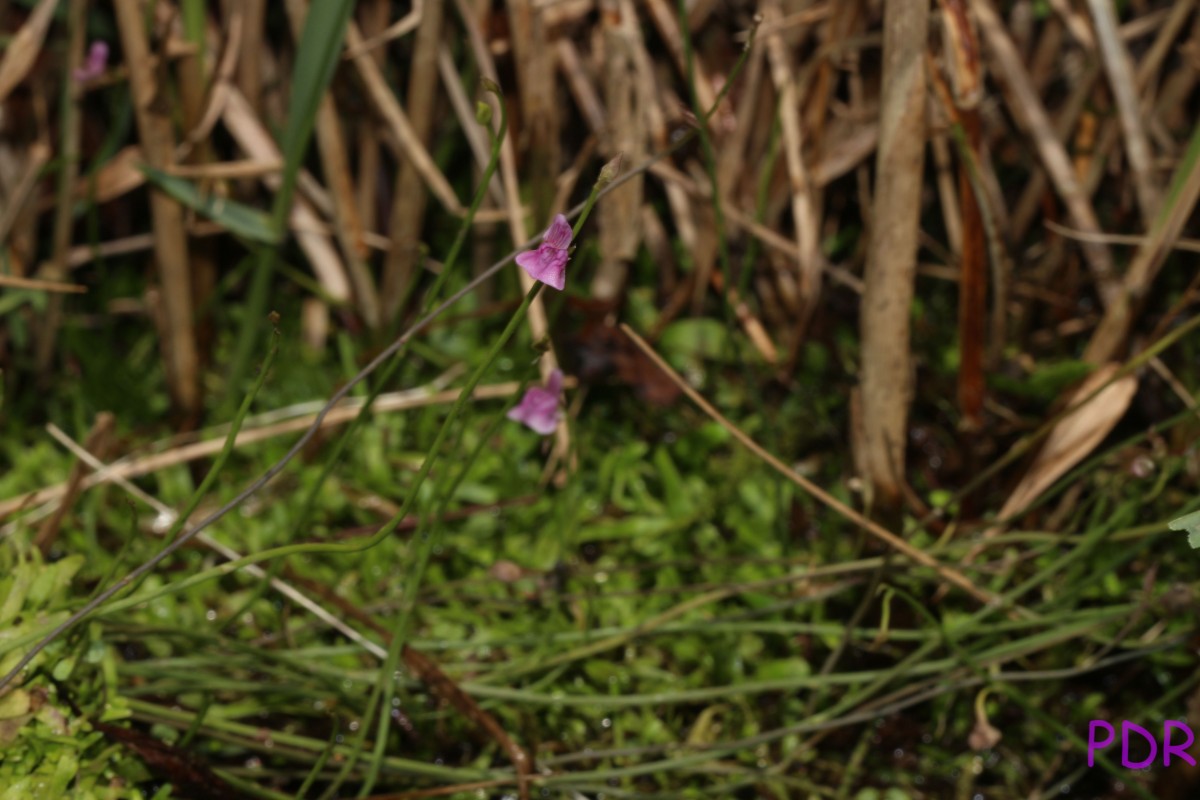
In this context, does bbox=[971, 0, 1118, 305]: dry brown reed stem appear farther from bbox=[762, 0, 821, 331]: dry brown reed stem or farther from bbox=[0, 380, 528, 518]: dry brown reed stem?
bbox=[0, 380, 528, 518]: dry brown reed stem

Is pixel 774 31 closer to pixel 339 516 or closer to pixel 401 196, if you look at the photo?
pixel 401 196

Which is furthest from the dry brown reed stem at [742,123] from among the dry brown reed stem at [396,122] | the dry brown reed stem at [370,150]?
the dry brown reed stem at [370,150]

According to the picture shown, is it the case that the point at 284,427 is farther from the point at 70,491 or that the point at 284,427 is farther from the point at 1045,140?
the point at 1045,140

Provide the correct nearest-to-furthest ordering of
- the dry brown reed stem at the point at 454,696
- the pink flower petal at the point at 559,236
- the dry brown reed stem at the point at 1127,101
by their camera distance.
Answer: the pink flower petal at the point at 559,236 < the dry brown reed stem at the point at 454,696 < the dry brown reed stem at the point at 1127,101

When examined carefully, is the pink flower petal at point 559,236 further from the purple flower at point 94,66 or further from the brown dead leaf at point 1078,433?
the purple flower at point 94,66

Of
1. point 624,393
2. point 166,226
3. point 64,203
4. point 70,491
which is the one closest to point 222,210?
point 166,226

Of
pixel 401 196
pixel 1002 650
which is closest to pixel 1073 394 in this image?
pixel 1002 650
